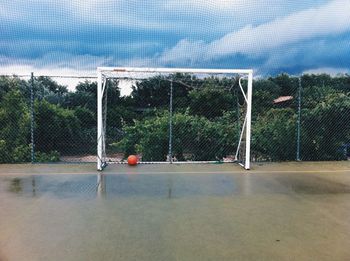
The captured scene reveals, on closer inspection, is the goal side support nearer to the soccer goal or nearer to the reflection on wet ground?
the soccer goal

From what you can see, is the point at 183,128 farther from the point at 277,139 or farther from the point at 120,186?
the point at 120,186

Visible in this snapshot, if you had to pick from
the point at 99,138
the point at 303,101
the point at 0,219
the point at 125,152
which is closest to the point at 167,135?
the point at 125,152

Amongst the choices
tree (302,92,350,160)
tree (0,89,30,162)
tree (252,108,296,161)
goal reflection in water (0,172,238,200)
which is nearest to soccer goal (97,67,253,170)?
tree (252,108,296,161)

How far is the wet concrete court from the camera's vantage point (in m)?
3.63

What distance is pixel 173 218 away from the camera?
4.70 metres

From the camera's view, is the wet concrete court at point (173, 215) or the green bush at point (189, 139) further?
the green bush at point (189, 139)

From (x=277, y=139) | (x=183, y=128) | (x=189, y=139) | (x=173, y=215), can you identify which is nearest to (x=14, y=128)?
(x=183, y=128)

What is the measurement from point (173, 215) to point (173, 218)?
0.13 metres

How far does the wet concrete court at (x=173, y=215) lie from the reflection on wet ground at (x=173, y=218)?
1cm

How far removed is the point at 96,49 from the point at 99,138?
169 inches

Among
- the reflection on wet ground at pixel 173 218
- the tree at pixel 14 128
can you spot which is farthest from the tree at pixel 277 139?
the tree at pixel 14 128

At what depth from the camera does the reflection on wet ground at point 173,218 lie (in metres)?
3.62

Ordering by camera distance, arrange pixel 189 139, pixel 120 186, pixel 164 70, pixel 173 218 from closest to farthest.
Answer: pixel 173 218
pixel 120 186
pixel 164 70
pixel 189 139

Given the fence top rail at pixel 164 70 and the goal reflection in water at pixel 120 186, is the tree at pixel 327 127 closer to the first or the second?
the fence top rail at pixel 164 70
